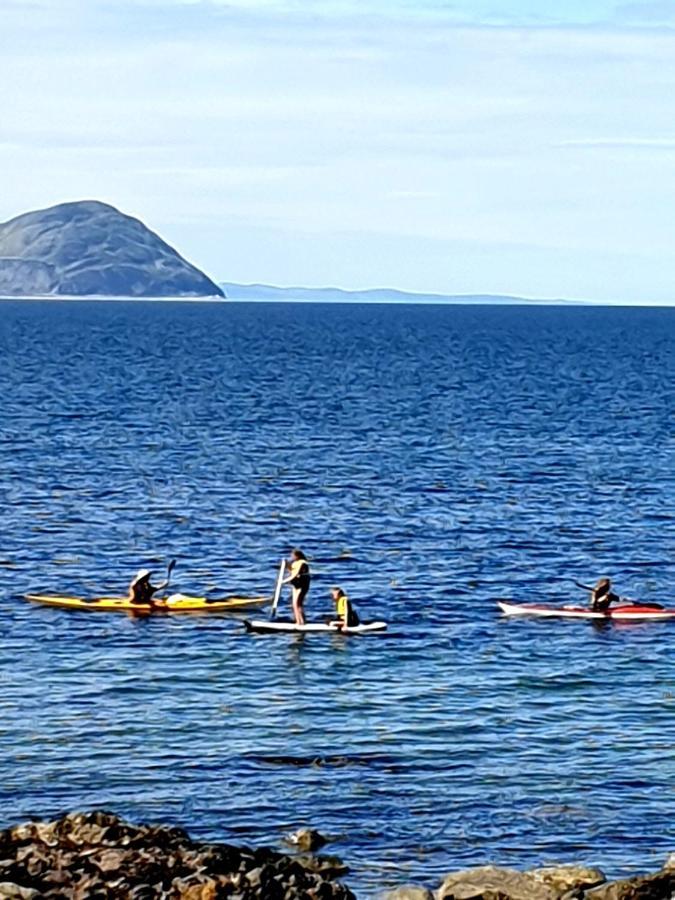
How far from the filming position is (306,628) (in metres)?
44.3

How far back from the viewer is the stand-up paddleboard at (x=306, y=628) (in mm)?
43719

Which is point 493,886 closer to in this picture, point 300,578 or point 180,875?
point 180,875

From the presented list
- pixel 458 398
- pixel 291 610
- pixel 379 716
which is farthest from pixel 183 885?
pixel 458 398

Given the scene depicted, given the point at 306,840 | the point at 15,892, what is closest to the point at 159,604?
the point at 306,840

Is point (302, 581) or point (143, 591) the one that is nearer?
point (302, 581)

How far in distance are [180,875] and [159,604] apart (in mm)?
25369

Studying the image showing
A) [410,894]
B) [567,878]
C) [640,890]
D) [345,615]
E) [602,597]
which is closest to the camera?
[640,890]

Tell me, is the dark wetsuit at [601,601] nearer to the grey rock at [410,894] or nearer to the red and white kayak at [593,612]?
the red and white kayak at [593,612]

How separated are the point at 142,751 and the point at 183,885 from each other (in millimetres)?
12217

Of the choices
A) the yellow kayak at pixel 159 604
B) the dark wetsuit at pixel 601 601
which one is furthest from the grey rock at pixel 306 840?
the dark wetsuit at pixel 601 601

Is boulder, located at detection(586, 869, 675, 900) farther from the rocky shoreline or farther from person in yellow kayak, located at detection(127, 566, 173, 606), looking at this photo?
person in yellow kayak, located at detection(127, 566, 173, 606)

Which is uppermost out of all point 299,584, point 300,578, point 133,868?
point 133,868

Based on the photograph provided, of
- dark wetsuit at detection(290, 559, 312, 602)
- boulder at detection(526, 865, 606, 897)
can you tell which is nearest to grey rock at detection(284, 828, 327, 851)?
boulder at detection(526, 865, 606, 897)

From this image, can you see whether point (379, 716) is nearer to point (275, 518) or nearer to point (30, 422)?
point (275, 518)
